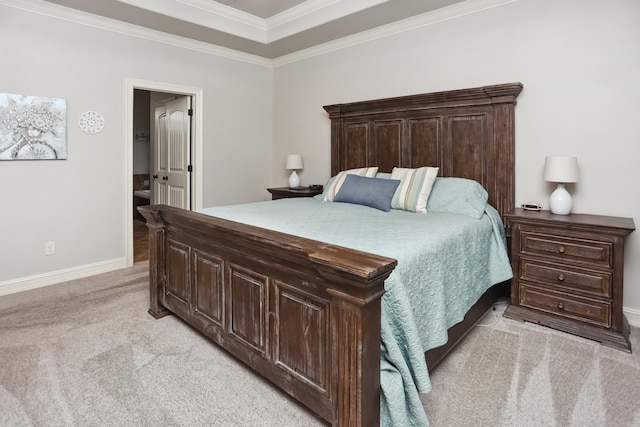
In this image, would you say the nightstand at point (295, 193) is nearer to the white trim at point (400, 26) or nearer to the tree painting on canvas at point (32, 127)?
the white trim at point (400, 26)

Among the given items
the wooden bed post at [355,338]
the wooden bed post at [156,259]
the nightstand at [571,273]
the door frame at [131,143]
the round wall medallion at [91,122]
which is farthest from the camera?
the door frame at [131,143]

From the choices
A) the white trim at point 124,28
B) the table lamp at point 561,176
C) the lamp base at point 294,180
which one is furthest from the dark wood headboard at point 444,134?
the white trim at point 124,28

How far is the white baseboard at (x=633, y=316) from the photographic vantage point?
260 cm

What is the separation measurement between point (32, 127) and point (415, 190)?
334 cm

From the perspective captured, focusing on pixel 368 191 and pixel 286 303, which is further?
pixel 368 191

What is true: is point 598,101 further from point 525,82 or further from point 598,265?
Result: point 598,265

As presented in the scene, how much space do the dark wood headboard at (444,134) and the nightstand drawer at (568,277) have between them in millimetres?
615

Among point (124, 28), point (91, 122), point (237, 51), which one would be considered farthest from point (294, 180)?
point (124, 28)

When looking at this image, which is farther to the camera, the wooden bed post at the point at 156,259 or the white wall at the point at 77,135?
the white wall at the point at 77,135

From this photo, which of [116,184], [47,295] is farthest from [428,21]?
[47,295]

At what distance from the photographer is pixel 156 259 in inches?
102

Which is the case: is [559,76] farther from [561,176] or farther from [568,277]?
[568,277]

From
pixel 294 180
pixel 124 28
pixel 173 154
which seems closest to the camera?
pixel 124 28

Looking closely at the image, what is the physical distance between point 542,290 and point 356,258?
6.49ft
